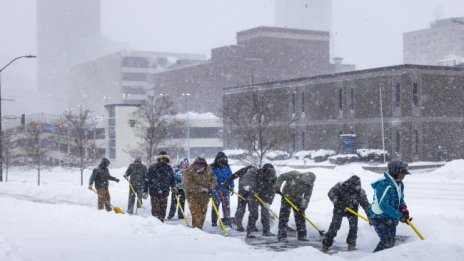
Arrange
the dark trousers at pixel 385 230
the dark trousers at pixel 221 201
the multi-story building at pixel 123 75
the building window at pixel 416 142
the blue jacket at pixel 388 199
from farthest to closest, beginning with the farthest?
the multi-story building at pixel 123 75 < the building window at pixel 416 142 < the dark trousers at pixel 221 201 < the dark trousers at pixel 385 230 < the blue jacket at pixel 388 199

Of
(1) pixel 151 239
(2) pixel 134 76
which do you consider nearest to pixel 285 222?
(1) pixel 151 239

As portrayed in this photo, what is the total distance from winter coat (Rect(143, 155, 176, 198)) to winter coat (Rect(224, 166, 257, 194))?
1669 mm

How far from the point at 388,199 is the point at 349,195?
77.6 inches

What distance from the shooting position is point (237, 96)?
63781 millimetres

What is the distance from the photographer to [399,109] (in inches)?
1950

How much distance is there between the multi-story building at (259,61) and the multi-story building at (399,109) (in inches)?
1487

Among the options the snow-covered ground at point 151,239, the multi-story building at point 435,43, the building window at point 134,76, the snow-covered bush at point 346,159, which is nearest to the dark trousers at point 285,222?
the snow-covered ground at point 151,239

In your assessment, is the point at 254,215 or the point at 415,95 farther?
the point at 415,95

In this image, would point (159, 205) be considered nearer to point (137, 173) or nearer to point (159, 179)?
point (159, 179)

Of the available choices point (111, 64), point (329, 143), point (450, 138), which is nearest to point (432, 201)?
point (450, 138)

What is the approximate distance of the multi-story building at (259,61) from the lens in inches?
3802

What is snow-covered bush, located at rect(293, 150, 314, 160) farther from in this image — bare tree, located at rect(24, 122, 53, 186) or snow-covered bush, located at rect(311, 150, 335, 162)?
bare tree, located at rect(24, 122, 53, 186)

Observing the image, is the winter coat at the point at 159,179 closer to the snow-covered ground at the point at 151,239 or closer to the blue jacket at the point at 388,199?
the snow-covered ground at the point at 151,239

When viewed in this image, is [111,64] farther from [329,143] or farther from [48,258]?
[48,258]
